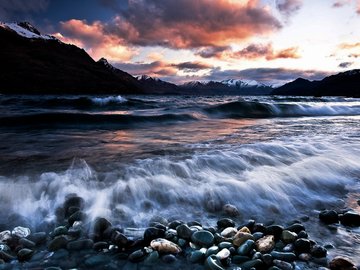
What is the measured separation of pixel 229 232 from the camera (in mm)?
2777

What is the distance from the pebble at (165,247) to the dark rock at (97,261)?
14.9 inches

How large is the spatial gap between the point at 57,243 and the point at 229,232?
1473 mm

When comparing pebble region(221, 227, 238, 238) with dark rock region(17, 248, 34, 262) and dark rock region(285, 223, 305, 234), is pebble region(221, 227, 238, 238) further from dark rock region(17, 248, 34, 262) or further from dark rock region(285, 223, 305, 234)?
dark rock region(17, 248, 34, 262)

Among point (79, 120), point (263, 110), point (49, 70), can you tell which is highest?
point (49, 70)

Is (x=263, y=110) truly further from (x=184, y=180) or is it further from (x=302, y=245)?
(x=302, y=245)

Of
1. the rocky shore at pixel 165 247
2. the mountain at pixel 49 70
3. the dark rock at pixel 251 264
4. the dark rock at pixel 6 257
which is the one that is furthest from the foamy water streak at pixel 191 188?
the mountain at pixel 49 70

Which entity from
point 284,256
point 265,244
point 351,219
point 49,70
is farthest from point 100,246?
point 49,70

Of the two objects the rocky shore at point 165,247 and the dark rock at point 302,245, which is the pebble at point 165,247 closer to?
the rocky shore at point 165,247

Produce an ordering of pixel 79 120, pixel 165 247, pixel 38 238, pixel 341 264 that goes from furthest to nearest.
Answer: pixel 79 120 → pixel 38 238 → pixel 165 247 → pixel 341 264

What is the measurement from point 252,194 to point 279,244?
1257 millimetres

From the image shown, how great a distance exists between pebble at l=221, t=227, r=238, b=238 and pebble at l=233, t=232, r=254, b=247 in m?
0.11

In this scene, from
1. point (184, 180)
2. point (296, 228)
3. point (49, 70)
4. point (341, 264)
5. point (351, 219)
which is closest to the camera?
point (341, 264)

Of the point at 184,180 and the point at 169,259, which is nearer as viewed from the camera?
the point at 169,259

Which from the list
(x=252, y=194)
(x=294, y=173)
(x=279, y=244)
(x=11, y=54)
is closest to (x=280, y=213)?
(x=252, y=194)
